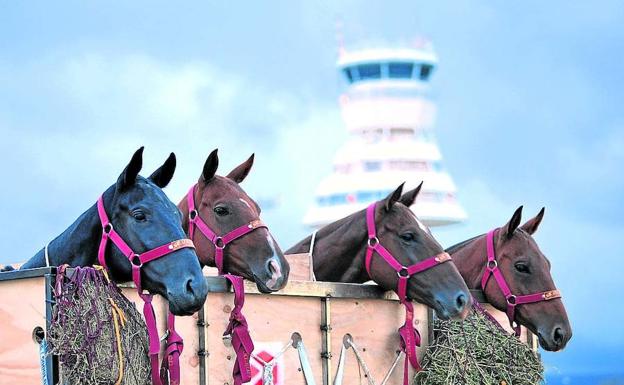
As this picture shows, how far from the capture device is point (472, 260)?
1061 centimetres

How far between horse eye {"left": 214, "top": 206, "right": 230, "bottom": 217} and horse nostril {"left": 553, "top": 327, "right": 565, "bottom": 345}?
2943mm

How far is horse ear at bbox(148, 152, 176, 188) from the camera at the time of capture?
7.39m

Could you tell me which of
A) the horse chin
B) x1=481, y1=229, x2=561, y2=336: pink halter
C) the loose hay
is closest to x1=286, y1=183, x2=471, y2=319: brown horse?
the loose hay

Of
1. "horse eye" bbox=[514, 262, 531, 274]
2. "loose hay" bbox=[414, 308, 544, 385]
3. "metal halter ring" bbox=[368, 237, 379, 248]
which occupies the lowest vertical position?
"loose hay" bbox=[414, 308, 544, 385]

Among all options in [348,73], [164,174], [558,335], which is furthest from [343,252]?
[348,73]

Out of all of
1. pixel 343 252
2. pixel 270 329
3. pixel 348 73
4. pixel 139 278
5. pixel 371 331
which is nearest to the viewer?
pixel 139 278

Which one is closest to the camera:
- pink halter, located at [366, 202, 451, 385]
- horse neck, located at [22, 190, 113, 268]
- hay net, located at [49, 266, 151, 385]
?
hay net, located at [49, 266, 151, 385]

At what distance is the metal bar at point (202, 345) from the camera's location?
Result: 25.6 ft

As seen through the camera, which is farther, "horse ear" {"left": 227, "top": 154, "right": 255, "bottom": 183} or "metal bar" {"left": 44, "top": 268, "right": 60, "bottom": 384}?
"horse ear" {"left": 227, "top": 154, "right": 255, "bottom": 183}

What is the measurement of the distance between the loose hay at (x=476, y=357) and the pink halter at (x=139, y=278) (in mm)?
2560

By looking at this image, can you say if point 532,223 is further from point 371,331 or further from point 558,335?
point 371,331

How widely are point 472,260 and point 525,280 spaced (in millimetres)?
569

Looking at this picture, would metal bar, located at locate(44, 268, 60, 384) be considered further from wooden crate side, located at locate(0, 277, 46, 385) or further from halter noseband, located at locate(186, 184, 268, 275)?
halter noseband, located at locate(186, 184, 268, 275)

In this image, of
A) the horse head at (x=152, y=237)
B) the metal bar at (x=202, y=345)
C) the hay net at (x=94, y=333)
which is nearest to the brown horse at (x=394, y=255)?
the metal bar at (x=202, y=345)
